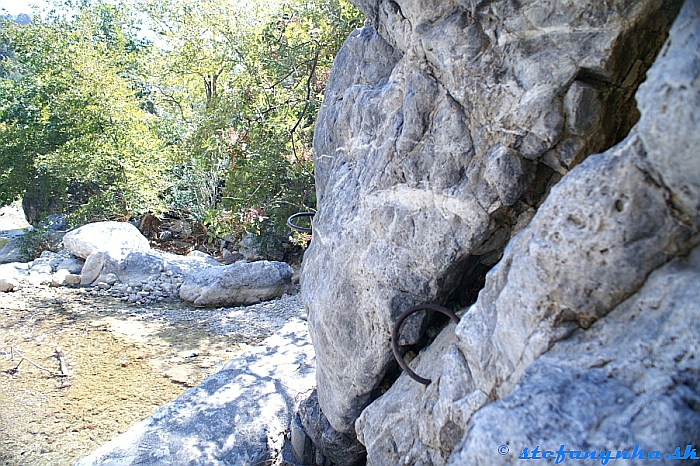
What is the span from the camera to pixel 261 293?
8852mm

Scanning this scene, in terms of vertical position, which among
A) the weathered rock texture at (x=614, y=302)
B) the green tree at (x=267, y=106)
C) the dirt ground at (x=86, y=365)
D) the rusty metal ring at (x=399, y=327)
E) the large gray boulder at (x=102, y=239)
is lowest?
the dirt ground at (x=86, y=365)

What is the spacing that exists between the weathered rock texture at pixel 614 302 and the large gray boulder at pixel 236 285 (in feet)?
23.8

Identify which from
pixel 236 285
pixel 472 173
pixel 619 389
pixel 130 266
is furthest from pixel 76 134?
pixel 619 389

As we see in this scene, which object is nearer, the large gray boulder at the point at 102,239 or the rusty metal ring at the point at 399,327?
the rusty metal ring at the point at 399,327

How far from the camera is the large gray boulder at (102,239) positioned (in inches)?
409

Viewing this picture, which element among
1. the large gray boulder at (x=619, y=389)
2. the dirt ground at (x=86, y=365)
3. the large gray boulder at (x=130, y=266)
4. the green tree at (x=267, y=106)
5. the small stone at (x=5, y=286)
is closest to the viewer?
the large gray boulder at (x=619, y=389)

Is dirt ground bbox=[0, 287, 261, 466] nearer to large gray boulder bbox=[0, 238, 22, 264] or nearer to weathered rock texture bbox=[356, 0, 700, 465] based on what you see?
large gray boulder bbox=[0, 238, 22, 264]

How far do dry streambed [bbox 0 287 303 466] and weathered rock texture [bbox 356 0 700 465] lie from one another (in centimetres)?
422

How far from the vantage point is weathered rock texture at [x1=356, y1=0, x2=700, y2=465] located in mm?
1318

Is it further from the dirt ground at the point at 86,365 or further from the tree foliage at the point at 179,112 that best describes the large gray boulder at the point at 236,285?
the tree foliage at the point at 179,112

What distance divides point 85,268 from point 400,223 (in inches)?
349

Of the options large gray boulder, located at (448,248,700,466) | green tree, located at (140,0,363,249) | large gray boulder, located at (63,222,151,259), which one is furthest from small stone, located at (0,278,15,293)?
large gray boulder, located at (448,248,700,466)

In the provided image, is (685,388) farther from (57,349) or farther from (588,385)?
(57,349)

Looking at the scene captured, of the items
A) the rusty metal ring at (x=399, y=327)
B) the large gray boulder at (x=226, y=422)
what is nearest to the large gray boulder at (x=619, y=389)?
the rusty metal ring at (x=399, y=327)
